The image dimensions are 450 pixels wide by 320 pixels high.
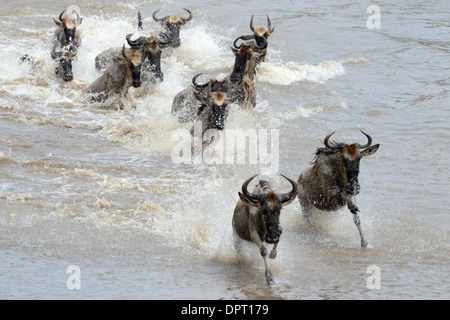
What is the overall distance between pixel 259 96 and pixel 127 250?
9091mm

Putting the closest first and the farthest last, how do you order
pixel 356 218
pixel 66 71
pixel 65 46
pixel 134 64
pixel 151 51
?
pixel 356 218 → pixel 134 64 → pixel 151 51 → pixel 66 71 → pixel 65 46

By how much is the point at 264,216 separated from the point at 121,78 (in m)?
9.18

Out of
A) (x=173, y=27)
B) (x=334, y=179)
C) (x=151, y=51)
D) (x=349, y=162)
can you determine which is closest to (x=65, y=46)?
(x=151, y=51)

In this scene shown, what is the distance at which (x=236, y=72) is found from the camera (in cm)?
1500

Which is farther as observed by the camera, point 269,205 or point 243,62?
point 243,62

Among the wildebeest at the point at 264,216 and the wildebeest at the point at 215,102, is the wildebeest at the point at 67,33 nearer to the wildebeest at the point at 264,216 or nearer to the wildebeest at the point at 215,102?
the wildebeest at the point at 215,102

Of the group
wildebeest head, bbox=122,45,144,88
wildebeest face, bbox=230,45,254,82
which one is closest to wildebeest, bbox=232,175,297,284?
wildebeest face, bbox=230,45,254,82

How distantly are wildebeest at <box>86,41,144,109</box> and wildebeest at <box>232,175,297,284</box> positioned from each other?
8.12m

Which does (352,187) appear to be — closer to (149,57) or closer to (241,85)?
(241,85)

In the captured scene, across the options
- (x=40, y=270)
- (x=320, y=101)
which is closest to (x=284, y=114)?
(x=320, y=101)

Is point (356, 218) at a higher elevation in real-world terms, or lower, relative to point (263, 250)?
higher

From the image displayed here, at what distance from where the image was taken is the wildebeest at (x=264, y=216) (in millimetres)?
8180

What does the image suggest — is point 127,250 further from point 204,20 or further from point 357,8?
point 357,8

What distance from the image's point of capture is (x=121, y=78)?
16719 millimetres
